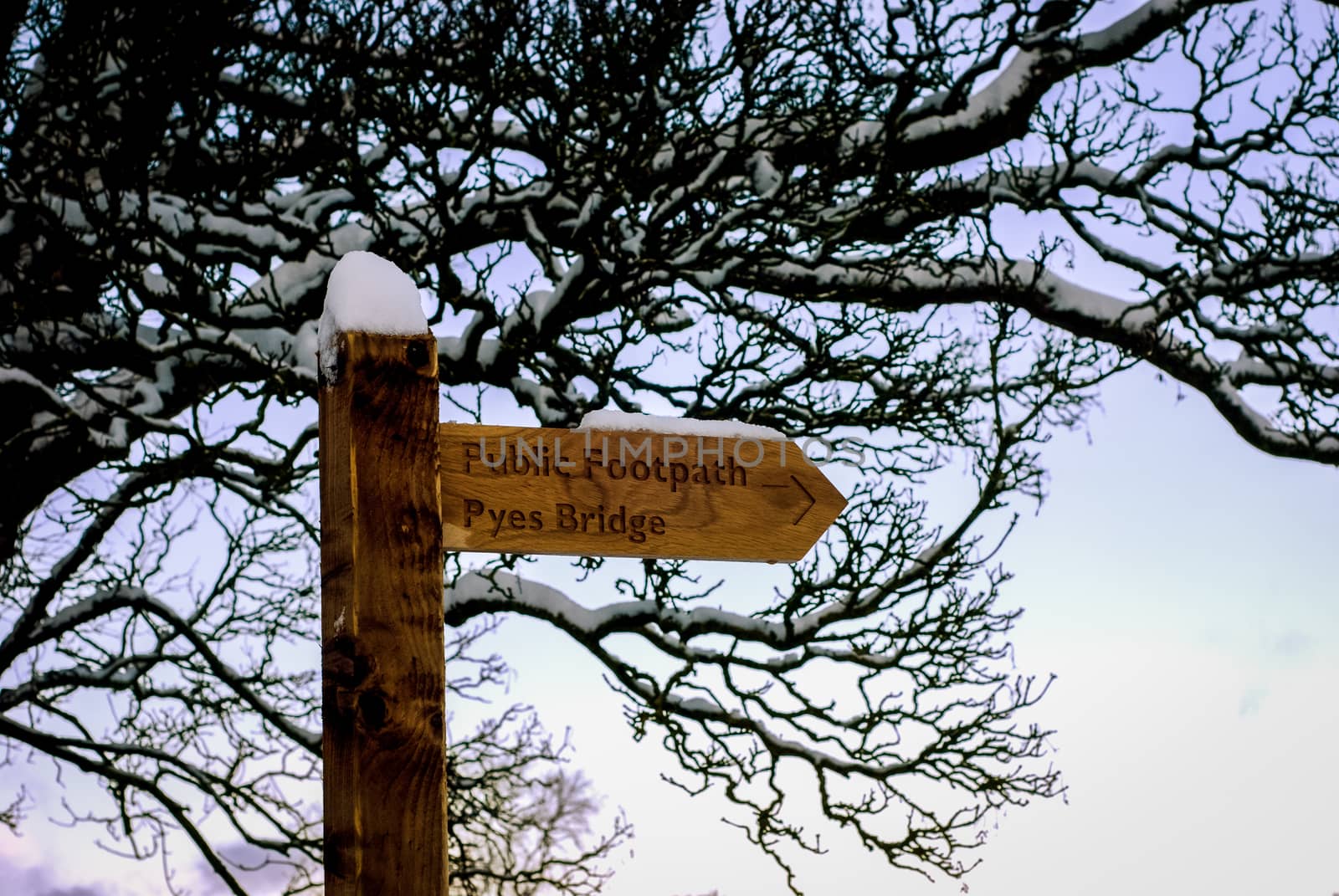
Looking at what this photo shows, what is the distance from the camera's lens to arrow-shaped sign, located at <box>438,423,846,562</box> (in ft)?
9.24

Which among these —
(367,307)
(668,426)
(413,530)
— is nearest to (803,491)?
(668,426)

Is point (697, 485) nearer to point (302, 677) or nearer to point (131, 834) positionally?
point (131, 834)

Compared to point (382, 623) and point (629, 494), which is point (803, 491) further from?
point (382, 623)

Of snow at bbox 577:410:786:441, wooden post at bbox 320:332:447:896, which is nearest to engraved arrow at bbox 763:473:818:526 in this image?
snow at bbox 577:410:786:441

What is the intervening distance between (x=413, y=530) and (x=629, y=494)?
0.55 metres

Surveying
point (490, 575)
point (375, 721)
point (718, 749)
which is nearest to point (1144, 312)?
point (718, 749)

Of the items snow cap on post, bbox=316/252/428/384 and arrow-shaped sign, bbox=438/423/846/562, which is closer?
snow cap on post, bbox=316/252/428/384

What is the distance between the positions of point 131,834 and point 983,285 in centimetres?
671

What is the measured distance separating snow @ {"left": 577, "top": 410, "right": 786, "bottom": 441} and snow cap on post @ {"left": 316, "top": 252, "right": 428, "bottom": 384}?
474 mm

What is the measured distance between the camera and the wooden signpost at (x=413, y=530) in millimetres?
2551

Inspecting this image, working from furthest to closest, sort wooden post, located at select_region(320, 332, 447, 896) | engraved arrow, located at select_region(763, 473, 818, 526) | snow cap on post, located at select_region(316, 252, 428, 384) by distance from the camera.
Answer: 1. engraved arrow, located at select_region(763, 473, 818, 526)
2. snow cap on post, located at select_region(316, 252, 428, 384)
3. wooden post, located at select_region(320, 332, 447, 896)

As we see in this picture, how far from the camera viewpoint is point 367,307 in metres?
2.73

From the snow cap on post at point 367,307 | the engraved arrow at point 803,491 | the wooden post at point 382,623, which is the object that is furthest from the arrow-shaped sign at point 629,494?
the snow cap on post at point 367,307

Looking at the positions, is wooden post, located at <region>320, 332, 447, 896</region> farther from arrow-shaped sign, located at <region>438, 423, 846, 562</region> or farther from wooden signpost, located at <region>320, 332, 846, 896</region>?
arrow-shaped sign, located at <region>438, 423, 846, 562</region>
